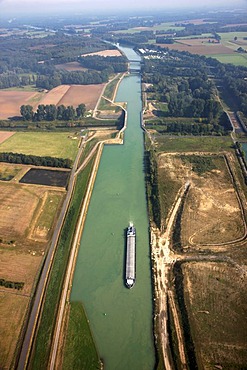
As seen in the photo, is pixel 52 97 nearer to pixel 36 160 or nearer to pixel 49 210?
pixel 36 160

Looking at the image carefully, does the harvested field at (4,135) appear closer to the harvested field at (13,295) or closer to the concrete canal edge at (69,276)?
the concrete canal edge at (69,276)

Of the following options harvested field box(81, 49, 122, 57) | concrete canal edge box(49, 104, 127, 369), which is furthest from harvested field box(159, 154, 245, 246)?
harvested field box(81, 49, 122, 57)

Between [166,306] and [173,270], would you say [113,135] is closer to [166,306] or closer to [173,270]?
[173,270]

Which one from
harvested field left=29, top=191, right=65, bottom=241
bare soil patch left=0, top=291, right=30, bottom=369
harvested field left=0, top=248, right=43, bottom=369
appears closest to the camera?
bare soil patch left=0, top=291, right=30, bottom=369

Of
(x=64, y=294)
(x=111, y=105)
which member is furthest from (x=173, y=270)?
(x=111, y=105)

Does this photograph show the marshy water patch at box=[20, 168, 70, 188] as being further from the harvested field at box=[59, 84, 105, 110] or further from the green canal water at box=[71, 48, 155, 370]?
the harvested field at box=[59, 84, 105, 110]

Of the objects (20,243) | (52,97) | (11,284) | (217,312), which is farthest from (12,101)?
(217,312)

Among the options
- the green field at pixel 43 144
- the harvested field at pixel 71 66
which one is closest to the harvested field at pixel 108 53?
the harvested field at pixel 71 66
